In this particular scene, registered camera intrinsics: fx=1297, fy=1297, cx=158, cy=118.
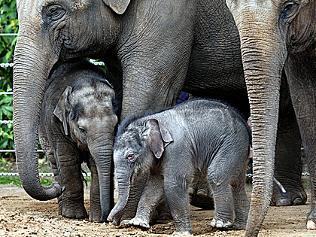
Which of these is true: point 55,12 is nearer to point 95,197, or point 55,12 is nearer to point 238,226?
point 95,197

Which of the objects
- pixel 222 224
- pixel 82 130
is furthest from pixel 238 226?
pixel 82 130

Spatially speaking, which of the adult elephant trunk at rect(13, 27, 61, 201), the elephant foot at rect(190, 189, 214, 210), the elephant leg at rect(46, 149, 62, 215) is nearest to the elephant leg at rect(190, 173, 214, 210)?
the elephant foot at rect(190, 189, 214, 210)

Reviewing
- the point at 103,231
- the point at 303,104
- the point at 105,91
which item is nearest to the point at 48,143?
the point at 105,91

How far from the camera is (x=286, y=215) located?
29.2 feet

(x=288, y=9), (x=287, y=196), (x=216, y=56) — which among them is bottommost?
(x=287, y=196)

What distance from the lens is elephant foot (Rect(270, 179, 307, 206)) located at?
31.6 feet

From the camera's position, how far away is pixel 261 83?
7.03 metres

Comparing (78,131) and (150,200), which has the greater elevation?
(78,131)

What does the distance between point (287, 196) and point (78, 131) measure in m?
1.99

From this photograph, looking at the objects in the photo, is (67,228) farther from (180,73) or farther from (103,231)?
(180,73)

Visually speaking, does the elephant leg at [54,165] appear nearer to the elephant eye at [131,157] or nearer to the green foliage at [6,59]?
the elephant eye at [131,157]

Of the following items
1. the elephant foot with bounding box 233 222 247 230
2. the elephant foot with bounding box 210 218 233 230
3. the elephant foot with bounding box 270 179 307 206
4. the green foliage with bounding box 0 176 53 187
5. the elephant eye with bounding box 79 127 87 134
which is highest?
the elephant eye with bounding box 79 127 87 134

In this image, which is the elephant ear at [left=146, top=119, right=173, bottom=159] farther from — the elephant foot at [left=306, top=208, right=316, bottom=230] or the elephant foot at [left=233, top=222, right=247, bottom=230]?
the elephant foot at [left=306, top=208, right=316, bottom=230]

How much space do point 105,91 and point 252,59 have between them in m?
1.67
